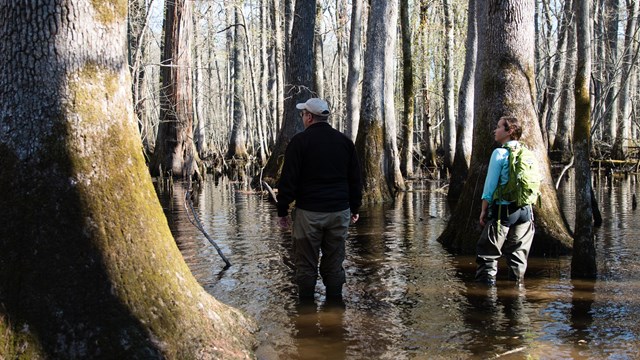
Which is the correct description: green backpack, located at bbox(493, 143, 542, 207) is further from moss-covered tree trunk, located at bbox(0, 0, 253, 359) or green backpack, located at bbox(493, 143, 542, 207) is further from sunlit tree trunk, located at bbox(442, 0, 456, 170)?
sunlit tree trunk, located at bbox(442, 0, 456, 170)

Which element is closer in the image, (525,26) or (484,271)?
(484,271)

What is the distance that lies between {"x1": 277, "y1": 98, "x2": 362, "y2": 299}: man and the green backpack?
1511 mm

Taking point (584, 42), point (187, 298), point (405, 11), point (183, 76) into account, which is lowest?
point (187, 298)

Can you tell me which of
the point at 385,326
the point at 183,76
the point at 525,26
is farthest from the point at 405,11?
the point at 385,326

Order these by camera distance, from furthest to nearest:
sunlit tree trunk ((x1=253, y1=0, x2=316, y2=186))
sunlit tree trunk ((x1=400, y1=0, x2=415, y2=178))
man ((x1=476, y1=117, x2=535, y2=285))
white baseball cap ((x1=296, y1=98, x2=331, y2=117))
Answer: sunlit tree trunk ((x1=400, y1=0, x2=415, y2=178)) < sunlit tree trunk ((x1=253, y1=0, x2=316, y2=186)) < man ((x1=476, y1=117, x2=535, y2=285)) < white baseball cap ((x1=296, y1=98, x2=331, y2=117))

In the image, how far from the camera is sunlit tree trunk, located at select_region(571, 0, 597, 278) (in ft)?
21.2

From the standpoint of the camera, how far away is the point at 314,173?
5586 millimetres

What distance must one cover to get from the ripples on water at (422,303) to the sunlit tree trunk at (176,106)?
11.7 metres

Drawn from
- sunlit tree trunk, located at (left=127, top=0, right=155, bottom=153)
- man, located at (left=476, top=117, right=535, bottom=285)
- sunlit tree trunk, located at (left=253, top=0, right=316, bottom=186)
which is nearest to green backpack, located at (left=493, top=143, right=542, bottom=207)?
man, located at (left=476, top=117, right=535, bottom=285)

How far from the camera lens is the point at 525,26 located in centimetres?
828

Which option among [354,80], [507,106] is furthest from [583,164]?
[354,80]

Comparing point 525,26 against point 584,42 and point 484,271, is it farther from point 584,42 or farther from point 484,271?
point 484,271

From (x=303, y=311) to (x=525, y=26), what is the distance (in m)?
4.82

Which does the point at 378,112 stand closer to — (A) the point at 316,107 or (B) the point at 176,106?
(B) the point at 176,106
